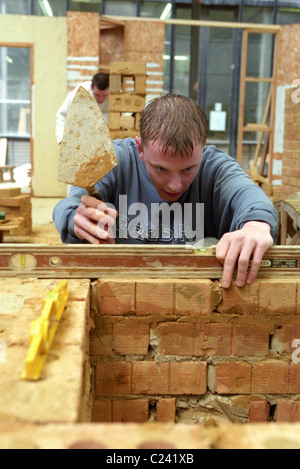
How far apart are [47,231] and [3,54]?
666 centimetres

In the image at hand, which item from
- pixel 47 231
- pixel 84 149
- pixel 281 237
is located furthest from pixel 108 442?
pixel 47 231

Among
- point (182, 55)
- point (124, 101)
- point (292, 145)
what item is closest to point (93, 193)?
point (124, 101)

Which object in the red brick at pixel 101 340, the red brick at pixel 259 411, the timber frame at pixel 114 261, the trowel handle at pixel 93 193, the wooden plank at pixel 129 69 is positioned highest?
the wooden plank at pixel 129 69

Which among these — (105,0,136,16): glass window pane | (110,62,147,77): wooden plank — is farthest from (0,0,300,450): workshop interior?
(105,0,136,16): glass window pane

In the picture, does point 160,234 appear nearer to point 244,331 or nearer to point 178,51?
point 244,331

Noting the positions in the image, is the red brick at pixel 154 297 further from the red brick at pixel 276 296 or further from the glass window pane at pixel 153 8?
the glass window pane at pixel 153 8

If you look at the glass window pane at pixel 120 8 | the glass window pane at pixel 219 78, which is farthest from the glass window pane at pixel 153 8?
the glass window pane at pixel 219 78

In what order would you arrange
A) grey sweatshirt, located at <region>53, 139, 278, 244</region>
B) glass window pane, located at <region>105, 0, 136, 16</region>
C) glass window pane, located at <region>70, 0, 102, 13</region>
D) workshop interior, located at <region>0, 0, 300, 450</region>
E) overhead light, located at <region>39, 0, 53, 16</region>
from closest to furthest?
workshop interior, located at <region>0, 0, 300, 450</region>
grey sweatshirt, located at <region>53, 139, 278, 244</region>
overhead light, located at <region>39, 0, 53, 16</region>
glass window pane, located at <region>105, 0, 136, 16</region>
glass window pane, located at <region>70, 0, 102, 13</region>

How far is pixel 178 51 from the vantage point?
1148cm

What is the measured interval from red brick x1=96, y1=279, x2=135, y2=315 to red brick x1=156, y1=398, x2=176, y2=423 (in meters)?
0.38

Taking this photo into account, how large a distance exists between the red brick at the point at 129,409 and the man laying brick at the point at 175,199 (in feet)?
1.82

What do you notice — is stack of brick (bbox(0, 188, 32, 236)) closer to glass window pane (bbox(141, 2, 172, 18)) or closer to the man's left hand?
the man's left hand

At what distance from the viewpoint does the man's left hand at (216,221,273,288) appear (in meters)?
1.71
